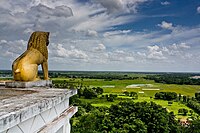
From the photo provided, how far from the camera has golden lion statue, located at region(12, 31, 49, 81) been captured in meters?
4.55

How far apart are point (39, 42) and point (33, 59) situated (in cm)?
55

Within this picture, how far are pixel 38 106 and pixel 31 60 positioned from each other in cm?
253

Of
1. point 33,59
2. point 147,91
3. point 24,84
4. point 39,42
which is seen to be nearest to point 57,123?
point 24,84

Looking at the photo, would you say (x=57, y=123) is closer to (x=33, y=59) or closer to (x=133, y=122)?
(x=33, y=59)

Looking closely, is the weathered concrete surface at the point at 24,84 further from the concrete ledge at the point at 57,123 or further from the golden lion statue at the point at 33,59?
the concrete ledge at the point at 57,123

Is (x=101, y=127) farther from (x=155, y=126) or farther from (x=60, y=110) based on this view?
(x=60, y=110)

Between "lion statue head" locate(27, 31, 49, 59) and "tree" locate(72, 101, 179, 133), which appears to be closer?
"lion statue head" locate(27, 31, 49, 59)

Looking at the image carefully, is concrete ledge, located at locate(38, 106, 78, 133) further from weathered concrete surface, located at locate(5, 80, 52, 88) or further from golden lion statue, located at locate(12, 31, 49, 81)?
golden lion statue, located at locate(12, 31, 49, 81)

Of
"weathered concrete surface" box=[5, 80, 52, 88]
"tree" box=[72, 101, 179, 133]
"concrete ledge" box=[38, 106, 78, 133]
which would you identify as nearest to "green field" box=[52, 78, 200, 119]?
"tree" box=[72, 101, 179, 133]

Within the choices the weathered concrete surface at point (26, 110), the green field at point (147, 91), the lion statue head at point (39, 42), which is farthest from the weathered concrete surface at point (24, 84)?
the green field at point (147, 91)

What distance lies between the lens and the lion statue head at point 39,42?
17.9 feet

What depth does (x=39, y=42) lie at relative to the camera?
17.9ft

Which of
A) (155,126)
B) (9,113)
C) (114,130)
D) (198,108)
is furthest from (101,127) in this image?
(198,108)

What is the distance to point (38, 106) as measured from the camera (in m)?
2.53
